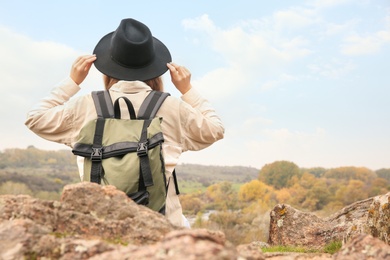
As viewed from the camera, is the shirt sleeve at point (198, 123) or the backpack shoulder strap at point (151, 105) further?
the shirt sleeve at point (198, 123)

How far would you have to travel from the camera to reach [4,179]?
9038 centimetres

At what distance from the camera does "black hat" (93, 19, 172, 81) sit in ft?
19.0

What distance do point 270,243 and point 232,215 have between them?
54899mm

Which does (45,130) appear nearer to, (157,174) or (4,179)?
(157,174)

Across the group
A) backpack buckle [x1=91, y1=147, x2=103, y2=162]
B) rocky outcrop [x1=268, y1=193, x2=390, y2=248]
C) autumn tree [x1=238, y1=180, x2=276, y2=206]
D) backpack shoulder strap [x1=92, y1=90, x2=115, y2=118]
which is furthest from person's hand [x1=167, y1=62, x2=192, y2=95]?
autumn tree [x1=238, y1=180, x2=276, y2=206]

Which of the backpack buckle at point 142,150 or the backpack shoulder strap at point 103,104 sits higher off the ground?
the backpack shoulder strap at point 103,104

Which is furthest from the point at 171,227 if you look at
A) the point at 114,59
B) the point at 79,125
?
the point at 114,59

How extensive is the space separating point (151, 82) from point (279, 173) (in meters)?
91.8

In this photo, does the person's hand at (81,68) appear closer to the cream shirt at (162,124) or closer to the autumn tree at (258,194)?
the cream shirt at (162,124)

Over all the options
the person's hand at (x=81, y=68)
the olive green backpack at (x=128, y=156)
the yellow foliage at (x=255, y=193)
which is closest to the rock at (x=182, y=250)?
the olive green backpack at (x=128, y=156)

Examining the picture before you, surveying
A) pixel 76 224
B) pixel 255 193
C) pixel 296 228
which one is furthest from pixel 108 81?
pixel 255 193

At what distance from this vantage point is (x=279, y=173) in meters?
95.4

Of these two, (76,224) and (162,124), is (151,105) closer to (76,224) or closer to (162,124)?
(162,124)

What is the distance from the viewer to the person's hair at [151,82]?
589cm
